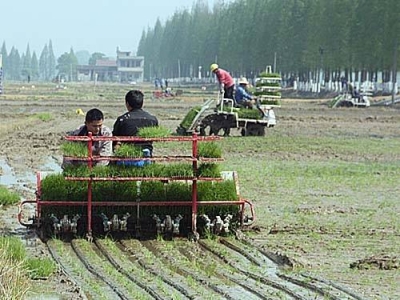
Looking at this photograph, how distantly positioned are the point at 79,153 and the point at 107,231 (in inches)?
38.2

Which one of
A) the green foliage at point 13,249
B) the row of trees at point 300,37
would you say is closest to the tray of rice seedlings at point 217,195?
the green foliage at point 13,249

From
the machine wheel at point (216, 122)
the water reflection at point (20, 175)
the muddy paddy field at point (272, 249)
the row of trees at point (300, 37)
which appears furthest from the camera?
the row of trees at point (300, 37)

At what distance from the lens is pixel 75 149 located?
11469 millimetres

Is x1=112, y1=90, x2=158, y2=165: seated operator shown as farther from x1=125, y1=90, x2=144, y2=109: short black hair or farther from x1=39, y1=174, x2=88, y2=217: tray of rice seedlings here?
x1=39, y1=174, x2=88, y2=217: tray of rice seedlings

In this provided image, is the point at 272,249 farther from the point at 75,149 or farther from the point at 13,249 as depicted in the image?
the point at 13,249

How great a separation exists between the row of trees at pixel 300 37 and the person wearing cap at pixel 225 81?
169ft

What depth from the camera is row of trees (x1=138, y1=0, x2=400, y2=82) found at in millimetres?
81875

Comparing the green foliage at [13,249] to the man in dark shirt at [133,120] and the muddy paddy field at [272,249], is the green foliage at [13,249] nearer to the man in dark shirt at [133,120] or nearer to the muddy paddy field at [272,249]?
the muddy paddy field at [272,249]

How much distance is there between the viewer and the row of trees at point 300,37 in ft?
269

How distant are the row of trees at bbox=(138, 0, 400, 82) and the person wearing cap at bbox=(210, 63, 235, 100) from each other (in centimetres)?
5161

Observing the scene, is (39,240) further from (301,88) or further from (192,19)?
(192,19)

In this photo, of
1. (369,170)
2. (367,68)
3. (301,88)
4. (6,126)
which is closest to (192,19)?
(301,88)

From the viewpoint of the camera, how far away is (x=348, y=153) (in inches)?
984

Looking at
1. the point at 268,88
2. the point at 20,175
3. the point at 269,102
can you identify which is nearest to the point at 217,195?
the point at 20,175
